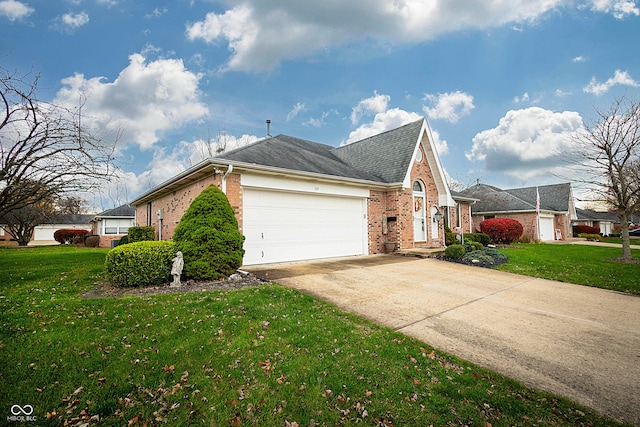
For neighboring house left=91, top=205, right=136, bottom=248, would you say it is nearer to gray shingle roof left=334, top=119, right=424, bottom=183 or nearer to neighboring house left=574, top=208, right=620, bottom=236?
gray shingle roof left=334, top=119, right=424, bottom=183

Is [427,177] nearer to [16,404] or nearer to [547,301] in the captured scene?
[547,301]

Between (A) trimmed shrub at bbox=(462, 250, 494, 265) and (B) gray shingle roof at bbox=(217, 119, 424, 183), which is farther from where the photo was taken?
(A) trimmed shrub at bbox=(462, 250, 494, 265)

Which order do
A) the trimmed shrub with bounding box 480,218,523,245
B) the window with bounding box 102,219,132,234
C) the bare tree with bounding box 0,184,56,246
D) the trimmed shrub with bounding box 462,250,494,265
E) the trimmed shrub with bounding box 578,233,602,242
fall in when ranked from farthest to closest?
the trimmed shrub with bounding box 578,233,602,242, the window with bounding box 102,219,132,234, the bare tree with bounding box 0,184,56,246, the trimmed shrub with bounding box 480,218,523,245, the trimmed shrub with bounding box 462,250,494,265

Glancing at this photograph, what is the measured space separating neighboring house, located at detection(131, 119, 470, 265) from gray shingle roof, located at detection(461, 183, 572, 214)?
44.2 ft

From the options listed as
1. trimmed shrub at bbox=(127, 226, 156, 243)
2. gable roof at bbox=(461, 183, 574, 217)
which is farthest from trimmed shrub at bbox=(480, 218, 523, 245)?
trimmed shrub at bbox=(127, 226, 156, 243)

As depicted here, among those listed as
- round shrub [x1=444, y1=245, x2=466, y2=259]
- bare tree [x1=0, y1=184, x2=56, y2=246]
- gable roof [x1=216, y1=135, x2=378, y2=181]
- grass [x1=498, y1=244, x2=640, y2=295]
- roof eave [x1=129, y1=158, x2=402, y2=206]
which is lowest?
grass [x1=498, y1=244, x2=640, y2=295]

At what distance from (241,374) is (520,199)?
31.5 metres

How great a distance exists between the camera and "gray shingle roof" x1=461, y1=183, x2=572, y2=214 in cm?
2677

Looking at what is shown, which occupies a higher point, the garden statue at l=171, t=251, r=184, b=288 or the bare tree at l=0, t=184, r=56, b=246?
the bare tree at l=0, t=184, r=56, b=246

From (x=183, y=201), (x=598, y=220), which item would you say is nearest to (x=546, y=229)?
(x=598, y=220)

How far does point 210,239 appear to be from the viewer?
7.40 meters

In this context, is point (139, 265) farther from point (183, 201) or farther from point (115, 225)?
point (115, 225)

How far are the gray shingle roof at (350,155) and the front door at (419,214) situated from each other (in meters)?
1.66

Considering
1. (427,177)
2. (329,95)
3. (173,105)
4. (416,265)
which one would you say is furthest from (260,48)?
(416,265)
